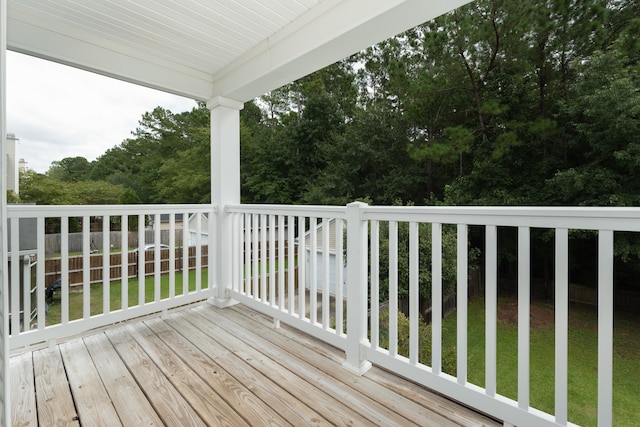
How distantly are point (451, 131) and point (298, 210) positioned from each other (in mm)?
7709

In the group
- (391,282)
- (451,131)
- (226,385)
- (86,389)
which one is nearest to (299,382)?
(226,385)

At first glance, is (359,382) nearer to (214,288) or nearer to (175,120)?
(214,288)

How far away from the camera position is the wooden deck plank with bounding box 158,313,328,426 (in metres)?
1.39

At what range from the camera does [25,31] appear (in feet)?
6.75

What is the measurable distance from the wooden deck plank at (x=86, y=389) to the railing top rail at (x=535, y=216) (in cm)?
172

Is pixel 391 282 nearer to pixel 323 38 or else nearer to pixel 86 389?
pixel 323 38

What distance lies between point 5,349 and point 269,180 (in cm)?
1041

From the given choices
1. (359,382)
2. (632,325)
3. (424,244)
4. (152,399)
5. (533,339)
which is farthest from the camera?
(632,325)

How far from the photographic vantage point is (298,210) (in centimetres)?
217

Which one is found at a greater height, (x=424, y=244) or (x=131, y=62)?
(x=131, y=62)

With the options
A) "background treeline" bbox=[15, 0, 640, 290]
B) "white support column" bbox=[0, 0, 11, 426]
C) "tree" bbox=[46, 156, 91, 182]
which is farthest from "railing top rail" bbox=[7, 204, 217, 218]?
"tree" bbox=[46, 156, 91, 182]

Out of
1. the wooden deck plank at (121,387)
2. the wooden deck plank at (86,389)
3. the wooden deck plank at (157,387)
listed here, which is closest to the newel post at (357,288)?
the wooden deck plank at (157,387)

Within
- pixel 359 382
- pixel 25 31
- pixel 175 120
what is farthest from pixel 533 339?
pixel 175 120

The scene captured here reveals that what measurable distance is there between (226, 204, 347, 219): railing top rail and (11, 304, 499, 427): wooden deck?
924mm
